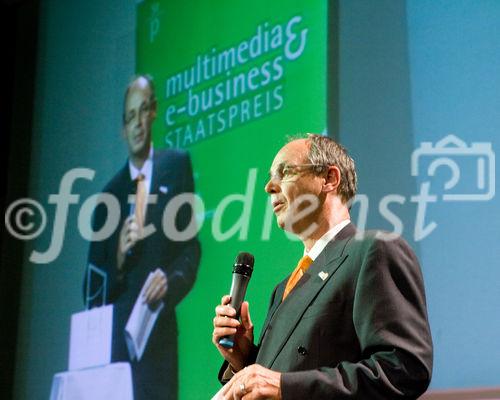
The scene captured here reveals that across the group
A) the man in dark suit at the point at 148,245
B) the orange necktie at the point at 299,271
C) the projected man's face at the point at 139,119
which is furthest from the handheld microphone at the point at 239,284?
the projected man's face at the point at 139,119

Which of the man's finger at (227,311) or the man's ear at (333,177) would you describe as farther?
the man's ear at (333,177)

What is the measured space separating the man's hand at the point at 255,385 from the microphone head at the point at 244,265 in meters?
0.35

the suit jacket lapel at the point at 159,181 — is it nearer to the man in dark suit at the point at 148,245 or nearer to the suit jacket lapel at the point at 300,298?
the man in dark suit at the point at 148,245

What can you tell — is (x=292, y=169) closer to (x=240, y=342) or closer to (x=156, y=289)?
(x=240, y=342)

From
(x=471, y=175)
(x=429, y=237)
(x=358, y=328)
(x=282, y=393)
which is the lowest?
(x=282, y=393)

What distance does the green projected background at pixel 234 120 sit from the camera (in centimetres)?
315

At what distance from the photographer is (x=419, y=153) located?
114 inches

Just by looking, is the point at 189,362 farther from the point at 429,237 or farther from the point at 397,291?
the point at 397,291

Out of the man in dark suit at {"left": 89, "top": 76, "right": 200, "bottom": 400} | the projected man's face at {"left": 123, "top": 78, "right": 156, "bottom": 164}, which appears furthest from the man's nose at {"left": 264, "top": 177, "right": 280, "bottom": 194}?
the projected man's face at {"left": 123, "top": 78, "right": 156, "bottom": 164}

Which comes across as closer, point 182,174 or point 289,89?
point 289,89

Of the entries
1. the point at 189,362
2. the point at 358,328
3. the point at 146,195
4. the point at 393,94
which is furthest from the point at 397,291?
the point at 146,195

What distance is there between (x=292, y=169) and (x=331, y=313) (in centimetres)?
44

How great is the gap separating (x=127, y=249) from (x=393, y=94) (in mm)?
1479

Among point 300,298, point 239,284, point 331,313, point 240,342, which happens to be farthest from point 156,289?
point 331,313
